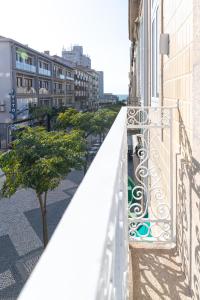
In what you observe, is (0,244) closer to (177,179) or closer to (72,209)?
(177,179)

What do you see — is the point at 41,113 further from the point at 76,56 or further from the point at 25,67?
the point at 76,56

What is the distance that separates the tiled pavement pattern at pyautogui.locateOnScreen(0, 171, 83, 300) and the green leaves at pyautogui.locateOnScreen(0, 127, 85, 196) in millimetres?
1646

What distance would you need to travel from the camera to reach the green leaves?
1057 centimetres

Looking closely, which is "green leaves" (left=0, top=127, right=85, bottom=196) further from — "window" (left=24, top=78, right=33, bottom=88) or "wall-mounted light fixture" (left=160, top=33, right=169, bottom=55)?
"window" (left=24, top=78, right=33, bottom=88)

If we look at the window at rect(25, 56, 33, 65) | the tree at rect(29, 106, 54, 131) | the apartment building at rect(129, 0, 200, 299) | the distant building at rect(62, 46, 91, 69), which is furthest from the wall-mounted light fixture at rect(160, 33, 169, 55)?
the distant building at rect(62, 46, 91, 69)

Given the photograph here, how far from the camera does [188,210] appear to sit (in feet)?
9.53

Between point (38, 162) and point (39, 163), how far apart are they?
0.18 m

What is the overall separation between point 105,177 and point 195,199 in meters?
1.75

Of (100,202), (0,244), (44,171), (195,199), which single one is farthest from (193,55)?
(0,244)

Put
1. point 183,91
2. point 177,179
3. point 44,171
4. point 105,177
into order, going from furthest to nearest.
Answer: point 44,171 → point 177,179 → point 183,91 → point 105,177

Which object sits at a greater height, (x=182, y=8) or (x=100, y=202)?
(x=182, y=8)

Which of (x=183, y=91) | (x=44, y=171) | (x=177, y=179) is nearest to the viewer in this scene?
(x=183, y=91)

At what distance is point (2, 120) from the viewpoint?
33.5 m

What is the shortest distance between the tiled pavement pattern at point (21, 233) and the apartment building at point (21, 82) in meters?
16.3
